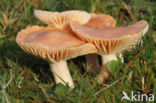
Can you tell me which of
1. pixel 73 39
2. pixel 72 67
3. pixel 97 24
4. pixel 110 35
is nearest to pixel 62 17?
pixel 73 39

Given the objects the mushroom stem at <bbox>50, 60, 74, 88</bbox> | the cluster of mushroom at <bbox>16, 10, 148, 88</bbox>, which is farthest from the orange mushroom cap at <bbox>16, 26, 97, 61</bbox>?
the mushroom stem at <bbox>50, 60, 74, 88</bbox>

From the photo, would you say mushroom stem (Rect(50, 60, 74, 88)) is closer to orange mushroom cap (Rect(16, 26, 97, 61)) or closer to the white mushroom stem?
orange mushroom cap (Rect(16, 26, 97, 61))

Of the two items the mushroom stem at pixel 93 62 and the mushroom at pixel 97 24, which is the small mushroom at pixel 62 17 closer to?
the mushroom at pixel 97 24

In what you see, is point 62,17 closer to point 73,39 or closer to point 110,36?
point 73,39

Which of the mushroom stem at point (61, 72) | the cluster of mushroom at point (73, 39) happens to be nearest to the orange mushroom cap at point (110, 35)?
the cluster of mushroom at point (73, 39)

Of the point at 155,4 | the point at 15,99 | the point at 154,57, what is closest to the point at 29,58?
the point at 15,99

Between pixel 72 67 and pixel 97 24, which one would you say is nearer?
pixel 97 24
